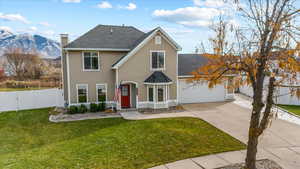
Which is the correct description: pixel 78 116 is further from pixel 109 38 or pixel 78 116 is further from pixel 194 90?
pixel 194 90

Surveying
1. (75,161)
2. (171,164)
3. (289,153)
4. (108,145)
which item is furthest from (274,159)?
(75,161)

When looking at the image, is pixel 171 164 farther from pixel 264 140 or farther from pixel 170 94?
pixel 170 94

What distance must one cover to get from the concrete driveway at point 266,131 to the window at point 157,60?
4133mm

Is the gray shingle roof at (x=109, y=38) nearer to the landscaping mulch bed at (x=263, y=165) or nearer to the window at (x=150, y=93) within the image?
the window at (x=150, y=93)

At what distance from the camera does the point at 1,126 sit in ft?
38.4

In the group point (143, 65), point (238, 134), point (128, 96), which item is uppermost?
point (143, 65)

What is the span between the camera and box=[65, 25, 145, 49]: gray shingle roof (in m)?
14.9

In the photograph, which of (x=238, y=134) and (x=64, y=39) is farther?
(x=64, y=39)

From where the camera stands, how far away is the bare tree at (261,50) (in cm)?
485

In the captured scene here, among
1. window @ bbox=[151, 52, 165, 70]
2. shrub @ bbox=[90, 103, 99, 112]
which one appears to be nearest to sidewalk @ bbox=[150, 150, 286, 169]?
window @ bbox=[151, 52, 165, 70]

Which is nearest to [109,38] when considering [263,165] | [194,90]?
[194,90]

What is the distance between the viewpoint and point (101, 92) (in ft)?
50.5

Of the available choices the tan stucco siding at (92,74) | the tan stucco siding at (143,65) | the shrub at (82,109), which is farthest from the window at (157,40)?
the shrub at (82,109)

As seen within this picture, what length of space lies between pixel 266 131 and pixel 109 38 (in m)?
13.3
